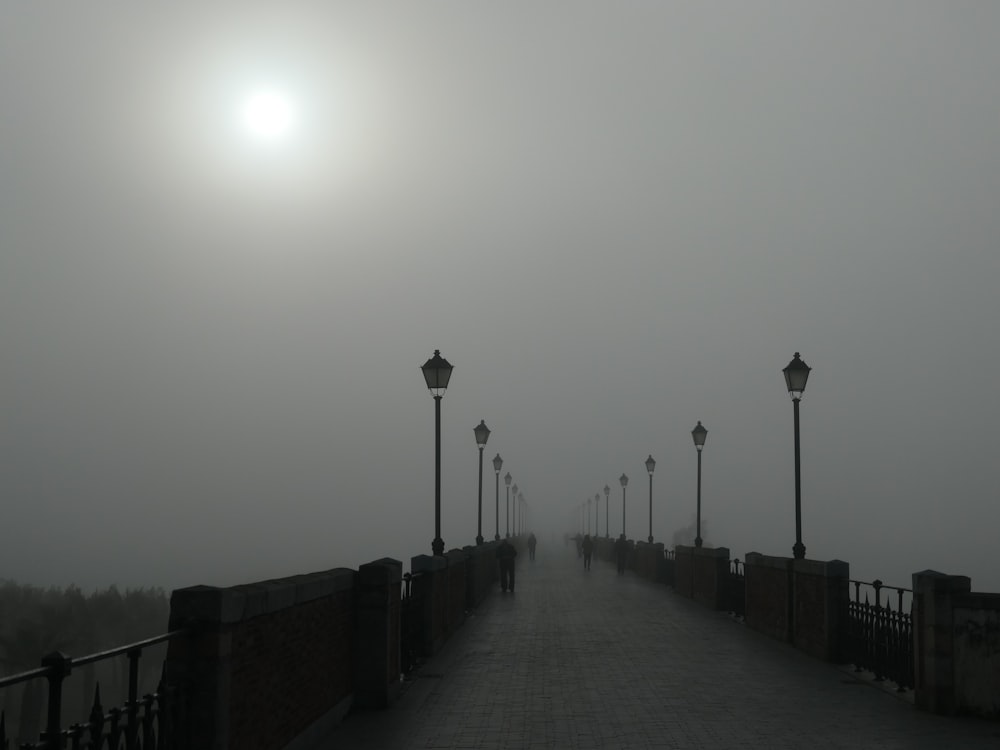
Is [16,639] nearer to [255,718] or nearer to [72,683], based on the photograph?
[72,683]

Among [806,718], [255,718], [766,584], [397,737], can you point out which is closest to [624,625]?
[766,584]

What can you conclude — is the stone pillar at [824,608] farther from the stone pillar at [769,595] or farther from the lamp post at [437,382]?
the lamp post at [437,382]

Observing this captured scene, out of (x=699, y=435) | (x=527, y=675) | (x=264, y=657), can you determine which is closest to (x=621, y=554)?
(x=699, y=435)

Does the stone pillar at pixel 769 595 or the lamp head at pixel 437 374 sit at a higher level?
the lamp head at pixel 437 374

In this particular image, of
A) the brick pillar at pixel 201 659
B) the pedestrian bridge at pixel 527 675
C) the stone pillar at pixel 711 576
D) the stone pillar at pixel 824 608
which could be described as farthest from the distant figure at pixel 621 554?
the brick pillar at pixel 201 659

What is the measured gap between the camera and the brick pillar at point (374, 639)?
12.4 metres

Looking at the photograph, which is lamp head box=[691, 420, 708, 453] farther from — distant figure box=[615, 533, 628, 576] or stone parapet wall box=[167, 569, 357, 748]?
stone parapet wall box=[167, 569, 357, 748]

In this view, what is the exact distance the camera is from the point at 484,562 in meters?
32.5

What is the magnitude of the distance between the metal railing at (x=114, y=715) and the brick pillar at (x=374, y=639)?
5.43m

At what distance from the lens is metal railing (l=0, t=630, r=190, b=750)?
514cm

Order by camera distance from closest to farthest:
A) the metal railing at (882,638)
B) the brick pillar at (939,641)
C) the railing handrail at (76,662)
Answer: the railing handrail at (76,662) → the brick pillar at (939,641) → the metal railing at (882,638)

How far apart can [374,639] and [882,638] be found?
716 centimetres

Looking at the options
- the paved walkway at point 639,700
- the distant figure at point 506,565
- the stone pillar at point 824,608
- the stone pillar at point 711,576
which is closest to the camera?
the paved walkway at point 639,700

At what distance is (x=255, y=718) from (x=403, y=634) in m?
7.43
